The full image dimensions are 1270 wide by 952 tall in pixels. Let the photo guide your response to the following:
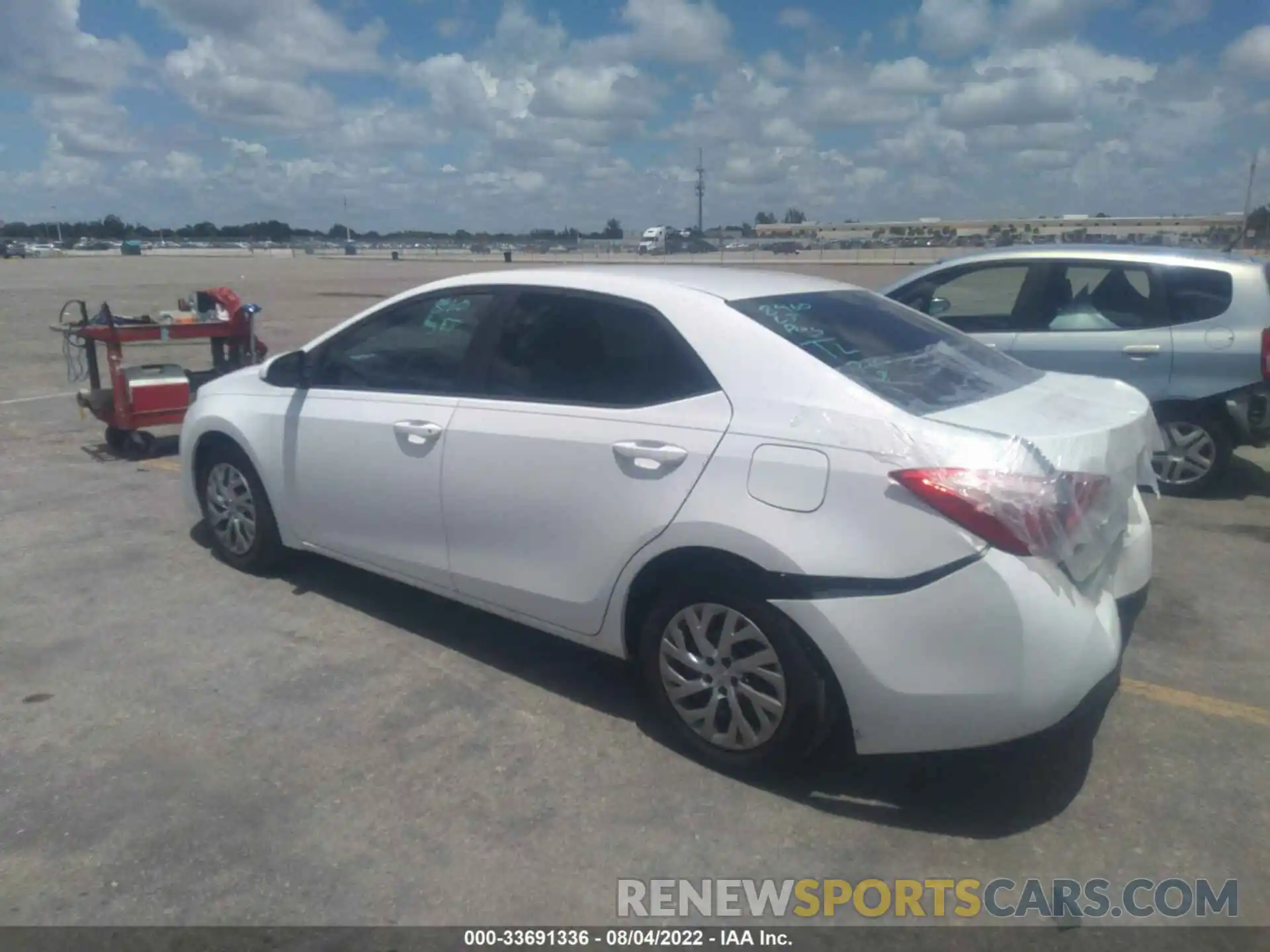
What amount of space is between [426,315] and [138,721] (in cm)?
203

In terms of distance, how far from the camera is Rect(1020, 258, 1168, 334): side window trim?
22.9 feet

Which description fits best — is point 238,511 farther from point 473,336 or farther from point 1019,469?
point 1019,469

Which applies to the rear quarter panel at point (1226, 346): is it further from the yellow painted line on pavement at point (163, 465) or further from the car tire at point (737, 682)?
the yellow painted line on pavement at point (163, 465)

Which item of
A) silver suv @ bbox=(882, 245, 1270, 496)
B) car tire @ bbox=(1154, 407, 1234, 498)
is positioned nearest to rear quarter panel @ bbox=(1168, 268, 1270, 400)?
silver suv @ bbox=(882, 245, 1270, 496)

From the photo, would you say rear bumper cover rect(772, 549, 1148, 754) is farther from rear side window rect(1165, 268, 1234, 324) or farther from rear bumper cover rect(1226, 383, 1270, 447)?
rear side window rect(1165, 268, 1234, 324)

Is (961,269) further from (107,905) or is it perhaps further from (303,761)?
(107,905)

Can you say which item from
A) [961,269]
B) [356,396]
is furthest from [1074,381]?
[961,269]

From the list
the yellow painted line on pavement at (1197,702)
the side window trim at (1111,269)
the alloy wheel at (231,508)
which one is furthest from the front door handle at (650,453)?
the side window trim at (1111,269)

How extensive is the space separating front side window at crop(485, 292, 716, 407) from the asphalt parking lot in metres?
1.23

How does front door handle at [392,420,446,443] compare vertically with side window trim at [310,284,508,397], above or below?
below

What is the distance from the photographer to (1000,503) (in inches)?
117

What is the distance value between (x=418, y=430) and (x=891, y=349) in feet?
6.41

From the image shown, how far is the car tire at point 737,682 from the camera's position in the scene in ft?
10.7

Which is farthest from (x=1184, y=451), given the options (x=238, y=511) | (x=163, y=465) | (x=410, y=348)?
(x=163, y=465)
